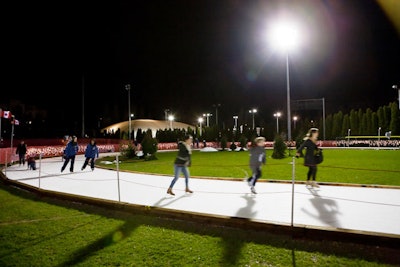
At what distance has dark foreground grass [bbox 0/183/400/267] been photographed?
4.36m

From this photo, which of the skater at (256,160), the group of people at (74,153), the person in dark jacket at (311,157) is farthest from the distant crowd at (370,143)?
the skater at (256,160)

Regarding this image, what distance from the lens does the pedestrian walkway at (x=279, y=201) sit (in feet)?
18.8

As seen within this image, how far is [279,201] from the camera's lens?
7684 millimetres

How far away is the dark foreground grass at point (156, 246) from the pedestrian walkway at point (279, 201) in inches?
17.1

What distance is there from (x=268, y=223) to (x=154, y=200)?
373cm

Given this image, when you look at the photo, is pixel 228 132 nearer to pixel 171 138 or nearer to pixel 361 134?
pixel 171 138

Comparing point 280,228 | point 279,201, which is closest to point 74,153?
point 279,201

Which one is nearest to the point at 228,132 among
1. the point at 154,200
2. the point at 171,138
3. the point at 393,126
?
the point at 171,138

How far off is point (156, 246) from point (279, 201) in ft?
12.8

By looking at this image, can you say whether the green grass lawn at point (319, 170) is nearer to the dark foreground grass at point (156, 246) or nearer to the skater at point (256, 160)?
the skater at point (256, 160)

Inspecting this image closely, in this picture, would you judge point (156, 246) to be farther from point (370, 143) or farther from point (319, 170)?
point (370, 143)

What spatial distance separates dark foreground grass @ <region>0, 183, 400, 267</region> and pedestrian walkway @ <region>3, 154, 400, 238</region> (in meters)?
0.43

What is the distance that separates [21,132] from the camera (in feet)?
212

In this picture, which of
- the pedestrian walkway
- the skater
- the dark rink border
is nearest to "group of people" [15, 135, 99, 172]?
the pedestrian walkway
